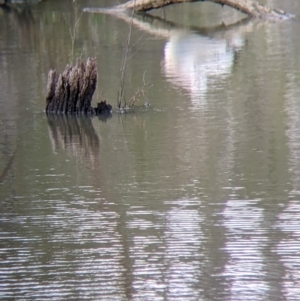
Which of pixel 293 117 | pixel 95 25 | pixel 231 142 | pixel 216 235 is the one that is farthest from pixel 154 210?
pixel 95 25

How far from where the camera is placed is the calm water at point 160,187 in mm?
4973

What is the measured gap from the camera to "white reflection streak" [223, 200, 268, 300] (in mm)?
4730

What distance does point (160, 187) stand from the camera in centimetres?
698

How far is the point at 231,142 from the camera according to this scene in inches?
337

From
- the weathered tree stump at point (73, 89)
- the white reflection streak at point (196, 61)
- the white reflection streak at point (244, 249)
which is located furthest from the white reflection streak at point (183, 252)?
the white reflection streak at point (196, 61)

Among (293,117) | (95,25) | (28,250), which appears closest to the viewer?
(28,250)

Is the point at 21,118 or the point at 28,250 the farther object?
the point at 21,118

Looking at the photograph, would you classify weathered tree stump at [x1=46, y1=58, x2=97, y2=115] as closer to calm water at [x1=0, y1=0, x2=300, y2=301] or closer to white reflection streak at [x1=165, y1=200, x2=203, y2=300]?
calm water at [x1=0, y1=0, x2=300, y2=301]

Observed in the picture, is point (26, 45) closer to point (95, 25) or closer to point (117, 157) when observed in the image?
point (95, 25)

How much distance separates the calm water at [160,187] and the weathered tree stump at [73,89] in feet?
0.86

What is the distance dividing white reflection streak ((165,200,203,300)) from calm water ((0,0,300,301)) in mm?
12

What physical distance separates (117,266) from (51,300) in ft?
2.07

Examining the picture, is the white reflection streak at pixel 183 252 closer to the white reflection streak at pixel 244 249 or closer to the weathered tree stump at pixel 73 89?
the white reflection streak at pixel 244 249

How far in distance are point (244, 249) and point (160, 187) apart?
1.70m
